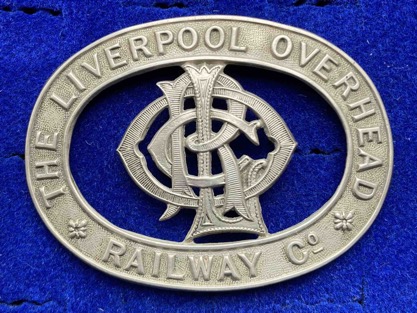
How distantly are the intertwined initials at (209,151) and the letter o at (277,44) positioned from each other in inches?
5.7

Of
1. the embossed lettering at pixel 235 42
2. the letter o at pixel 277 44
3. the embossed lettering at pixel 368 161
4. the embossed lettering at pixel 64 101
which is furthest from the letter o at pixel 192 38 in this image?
the embossed lettering at pixel 368 161

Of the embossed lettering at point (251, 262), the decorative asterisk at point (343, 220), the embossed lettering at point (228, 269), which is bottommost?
the embossed lettering at point (228, 269)

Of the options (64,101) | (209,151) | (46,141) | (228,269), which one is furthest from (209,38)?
(228,269)

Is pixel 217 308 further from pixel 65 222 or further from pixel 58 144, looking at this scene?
pixel 58 144

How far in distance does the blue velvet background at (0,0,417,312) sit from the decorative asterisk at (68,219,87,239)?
88 mm

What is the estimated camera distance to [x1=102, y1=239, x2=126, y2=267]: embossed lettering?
5.45 ft

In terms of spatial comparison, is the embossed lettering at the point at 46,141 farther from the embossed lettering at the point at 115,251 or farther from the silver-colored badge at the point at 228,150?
the embossed lettering at the point at 115,251

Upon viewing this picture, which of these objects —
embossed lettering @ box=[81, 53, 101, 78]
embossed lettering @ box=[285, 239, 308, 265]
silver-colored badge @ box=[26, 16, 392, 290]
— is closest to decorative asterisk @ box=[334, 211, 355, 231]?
silver-colored badge @ box=[26, 16, 392, 290]

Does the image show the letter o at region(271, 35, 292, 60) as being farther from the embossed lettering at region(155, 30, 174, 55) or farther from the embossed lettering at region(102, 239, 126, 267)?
the embossed lettering at region(102, 239, 126, 267)

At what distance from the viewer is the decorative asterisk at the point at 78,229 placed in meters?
1.67

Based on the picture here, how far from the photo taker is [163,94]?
170 cm

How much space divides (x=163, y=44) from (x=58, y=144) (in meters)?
0.44

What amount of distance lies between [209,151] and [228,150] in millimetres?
57

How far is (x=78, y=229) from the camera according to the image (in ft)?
5.48
